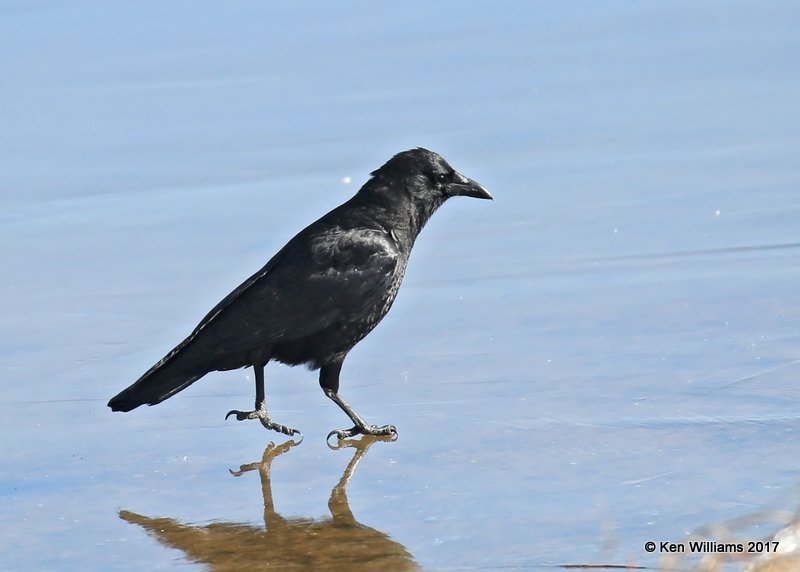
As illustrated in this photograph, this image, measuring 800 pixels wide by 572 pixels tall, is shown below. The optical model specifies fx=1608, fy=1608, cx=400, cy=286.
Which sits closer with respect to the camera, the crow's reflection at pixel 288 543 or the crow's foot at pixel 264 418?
the crow's reflection at pixel 288 543

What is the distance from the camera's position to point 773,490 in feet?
16.5

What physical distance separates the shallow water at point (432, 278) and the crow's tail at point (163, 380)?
0.16 meters

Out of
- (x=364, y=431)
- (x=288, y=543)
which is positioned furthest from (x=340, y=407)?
(x=288, y=543)

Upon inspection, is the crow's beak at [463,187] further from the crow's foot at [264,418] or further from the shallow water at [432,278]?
the crow's foot at [264,418]

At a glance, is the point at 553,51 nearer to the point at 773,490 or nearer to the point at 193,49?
the point at 193,49

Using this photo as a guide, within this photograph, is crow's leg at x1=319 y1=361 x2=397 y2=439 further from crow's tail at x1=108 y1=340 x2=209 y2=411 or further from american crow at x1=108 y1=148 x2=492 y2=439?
crow's tail at x1=108 y1=340 x2=209 y2=411

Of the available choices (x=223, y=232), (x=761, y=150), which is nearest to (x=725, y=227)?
(x=761, y=150)

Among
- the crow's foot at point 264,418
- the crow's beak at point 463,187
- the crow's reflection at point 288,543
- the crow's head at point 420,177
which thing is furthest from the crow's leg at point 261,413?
the crow's beak at point 463,187

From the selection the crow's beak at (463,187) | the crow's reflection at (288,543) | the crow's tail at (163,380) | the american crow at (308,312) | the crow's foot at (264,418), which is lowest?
the crow's reflection at (288,543)

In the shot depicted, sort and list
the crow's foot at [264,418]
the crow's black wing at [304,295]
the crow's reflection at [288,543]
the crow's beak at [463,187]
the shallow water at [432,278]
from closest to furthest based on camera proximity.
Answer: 1. the crow's reflection at [288,543]
2. the shallow water at [432,278]
3. the crow's foot at [264,418]
4. the crow's black wing at [304,295]
5. the crow's beak at [463,187]

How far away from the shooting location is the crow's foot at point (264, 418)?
6.14m

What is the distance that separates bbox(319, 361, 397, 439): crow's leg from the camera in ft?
20.0

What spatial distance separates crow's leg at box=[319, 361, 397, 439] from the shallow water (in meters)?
0.10

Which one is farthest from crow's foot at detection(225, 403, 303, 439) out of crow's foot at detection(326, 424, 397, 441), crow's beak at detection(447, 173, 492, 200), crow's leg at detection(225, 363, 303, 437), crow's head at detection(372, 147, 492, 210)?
crow's beak at detection(447, 173, 492, 200)
